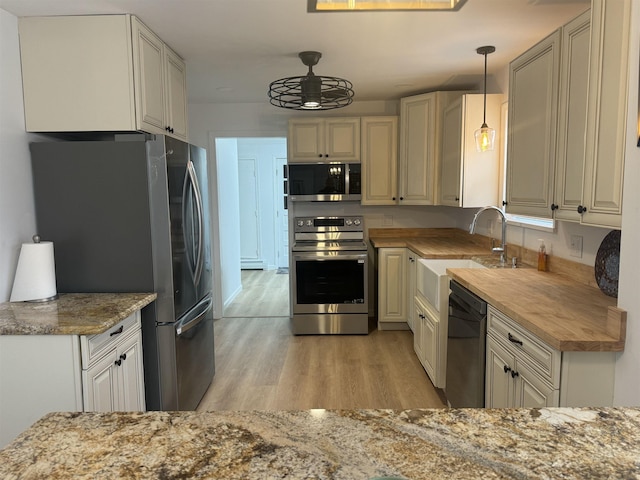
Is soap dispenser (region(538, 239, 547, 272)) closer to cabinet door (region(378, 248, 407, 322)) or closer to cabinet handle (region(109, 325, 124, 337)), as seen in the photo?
cabinet door (region(378, 248, 407, 322))

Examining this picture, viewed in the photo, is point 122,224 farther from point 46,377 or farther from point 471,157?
point 471,157

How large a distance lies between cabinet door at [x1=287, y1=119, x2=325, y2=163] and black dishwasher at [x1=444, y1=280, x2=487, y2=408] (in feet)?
7.64

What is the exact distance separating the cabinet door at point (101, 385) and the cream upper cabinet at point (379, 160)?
3067 mm

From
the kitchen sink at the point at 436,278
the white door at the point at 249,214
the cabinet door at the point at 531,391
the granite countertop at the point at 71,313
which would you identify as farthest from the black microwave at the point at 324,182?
the white door at the point at 249,214

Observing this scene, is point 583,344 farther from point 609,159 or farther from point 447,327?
point 447,327

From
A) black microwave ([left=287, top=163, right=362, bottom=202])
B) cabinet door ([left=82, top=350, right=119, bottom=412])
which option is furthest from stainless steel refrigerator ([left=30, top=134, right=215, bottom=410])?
black microwave ([left=287, top=163, right=362, bottom=202])

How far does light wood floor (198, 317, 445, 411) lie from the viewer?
296cm

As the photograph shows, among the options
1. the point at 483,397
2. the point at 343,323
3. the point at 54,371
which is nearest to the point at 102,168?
the point at 54,371

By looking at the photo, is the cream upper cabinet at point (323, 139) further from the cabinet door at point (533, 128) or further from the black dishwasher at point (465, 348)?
the black dishwasher at point (465, 348)

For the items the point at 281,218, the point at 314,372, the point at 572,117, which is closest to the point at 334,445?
the point at 572,117

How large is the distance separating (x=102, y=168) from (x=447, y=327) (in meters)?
2.23

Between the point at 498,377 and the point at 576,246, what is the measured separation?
99 centimetres

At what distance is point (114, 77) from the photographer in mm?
2330

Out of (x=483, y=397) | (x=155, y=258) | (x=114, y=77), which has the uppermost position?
(x=114, y=77)
